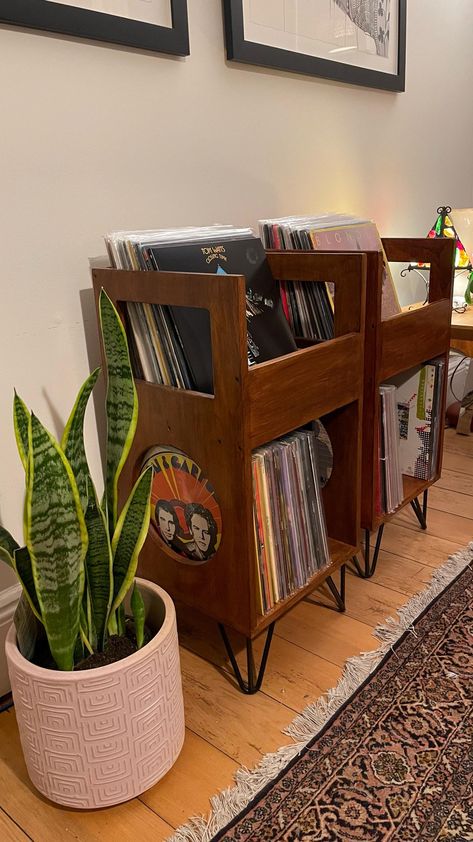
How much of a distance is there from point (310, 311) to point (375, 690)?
75 cm

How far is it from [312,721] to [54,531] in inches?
23.4

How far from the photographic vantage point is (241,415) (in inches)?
39.8

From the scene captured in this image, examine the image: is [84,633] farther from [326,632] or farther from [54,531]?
[326,632]

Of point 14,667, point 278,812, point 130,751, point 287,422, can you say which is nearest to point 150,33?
point 287,422

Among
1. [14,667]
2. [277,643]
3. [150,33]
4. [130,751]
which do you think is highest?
[150,33]

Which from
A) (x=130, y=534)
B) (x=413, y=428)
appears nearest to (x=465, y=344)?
(x=413, y=428)

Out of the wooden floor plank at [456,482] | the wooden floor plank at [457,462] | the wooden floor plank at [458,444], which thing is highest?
the wooden floor plank at [456,482]

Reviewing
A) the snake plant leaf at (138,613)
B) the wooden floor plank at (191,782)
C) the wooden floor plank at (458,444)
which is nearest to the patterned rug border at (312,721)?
the wooden floor plank at (191,782)

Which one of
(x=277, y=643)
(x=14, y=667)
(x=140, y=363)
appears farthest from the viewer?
(x=277, y=643)

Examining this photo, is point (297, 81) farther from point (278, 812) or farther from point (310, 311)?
point (278, 812)

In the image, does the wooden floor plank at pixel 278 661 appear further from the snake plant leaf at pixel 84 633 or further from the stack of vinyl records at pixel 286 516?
the snake plant leaf at pixel 84 633

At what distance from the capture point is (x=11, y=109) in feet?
3.59

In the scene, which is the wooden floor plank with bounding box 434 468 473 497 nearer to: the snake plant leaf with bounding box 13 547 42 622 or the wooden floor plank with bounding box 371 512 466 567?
the wooden floor plank with bounding box 371 512 466 567

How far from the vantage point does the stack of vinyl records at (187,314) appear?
114cm
